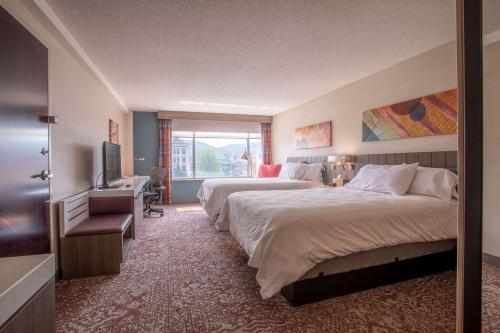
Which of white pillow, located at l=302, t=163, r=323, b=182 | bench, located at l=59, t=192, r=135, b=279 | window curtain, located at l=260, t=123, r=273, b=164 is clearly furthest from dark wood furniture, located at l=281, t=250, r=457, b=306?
window curtain, located at l=260, t=123, r=273, b=164

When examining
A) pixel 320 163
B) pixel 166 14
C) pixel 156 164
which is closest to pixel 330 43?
pixel 166 14

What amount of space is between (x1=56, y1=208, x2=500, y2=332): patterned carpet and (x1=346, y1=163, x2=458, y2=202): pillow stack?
81cm

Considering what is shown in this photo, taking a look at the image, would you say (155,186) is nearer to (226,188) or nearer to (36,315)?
(226,188)

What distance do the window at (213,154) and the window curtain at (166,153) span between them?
0.29m

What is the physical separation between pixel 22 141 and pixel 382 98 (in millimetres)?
4100

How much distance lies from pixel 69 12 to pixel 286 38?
2020 millimetres

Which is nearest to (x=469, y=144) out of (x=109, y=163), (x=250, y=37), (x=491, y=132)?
(x=491, y=132)

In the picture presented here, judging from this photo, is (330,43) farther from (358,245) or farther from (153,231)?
(153,231)

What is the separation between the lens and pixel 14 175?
1595 millimetres

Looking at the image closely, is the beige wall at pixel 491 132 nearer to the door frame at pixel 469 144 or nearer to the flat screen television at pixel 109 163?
the door frame at pixel 469 144

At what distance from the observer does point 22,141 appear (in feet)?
5.56

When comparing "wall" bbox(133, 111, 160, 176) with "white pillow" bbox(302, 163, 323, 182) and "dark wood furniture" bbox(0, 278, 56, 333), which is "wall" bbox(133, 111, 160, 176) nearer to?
"white pillow" bbox(302, 163, 323, 182)

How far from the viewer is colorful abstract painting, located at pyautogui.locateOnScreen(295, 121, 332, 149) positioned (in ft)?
15.6

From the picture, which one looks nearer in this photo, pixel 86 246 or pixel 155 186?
pixel 86 246
